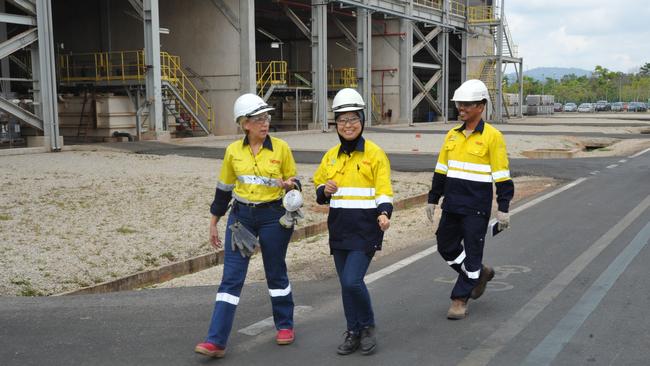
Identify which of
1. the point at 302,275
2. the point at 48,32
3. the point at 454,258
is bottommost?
the point at 302,275

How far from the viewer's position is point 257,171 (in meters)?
4.86

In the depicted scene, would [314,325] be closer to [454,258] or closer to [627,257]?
[454,258]

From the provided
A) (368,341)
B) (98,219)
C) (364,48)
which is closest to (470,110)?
(368,341)

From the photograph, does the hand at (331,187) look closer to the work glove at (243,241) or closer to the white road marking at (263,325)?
the work glove at (243,241)

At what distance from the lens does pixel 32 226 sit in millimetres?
Result: 9141

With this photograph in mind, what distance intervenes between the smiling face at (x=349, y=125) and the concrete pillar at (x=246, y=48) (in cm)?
2664

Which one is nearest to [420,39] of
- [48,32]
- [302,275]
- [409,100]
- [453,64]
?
[409,100]

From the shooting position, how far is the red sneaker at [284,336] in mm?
4945

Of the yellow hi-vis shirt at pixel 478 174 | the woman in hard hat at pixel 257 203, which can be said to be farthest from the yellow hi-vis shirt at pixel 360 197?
the yellow hi-vis shirt at pixel 478 174

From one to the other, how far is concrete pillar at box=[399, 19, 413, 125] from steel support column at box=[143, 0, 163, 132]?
21856mm

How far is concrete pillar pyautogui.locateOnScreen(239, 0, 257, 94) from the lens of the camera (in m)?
30.9

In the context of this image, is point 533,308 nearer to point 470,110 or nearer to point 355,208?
point 470,110

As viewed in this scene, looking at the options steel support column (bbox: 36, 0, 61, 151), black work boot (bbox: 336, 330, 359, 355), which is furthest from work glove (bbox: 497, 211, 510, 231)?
steel support column (bbox: 36, 0, 61, 151)

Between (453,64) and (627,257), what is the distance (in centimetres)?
5031
